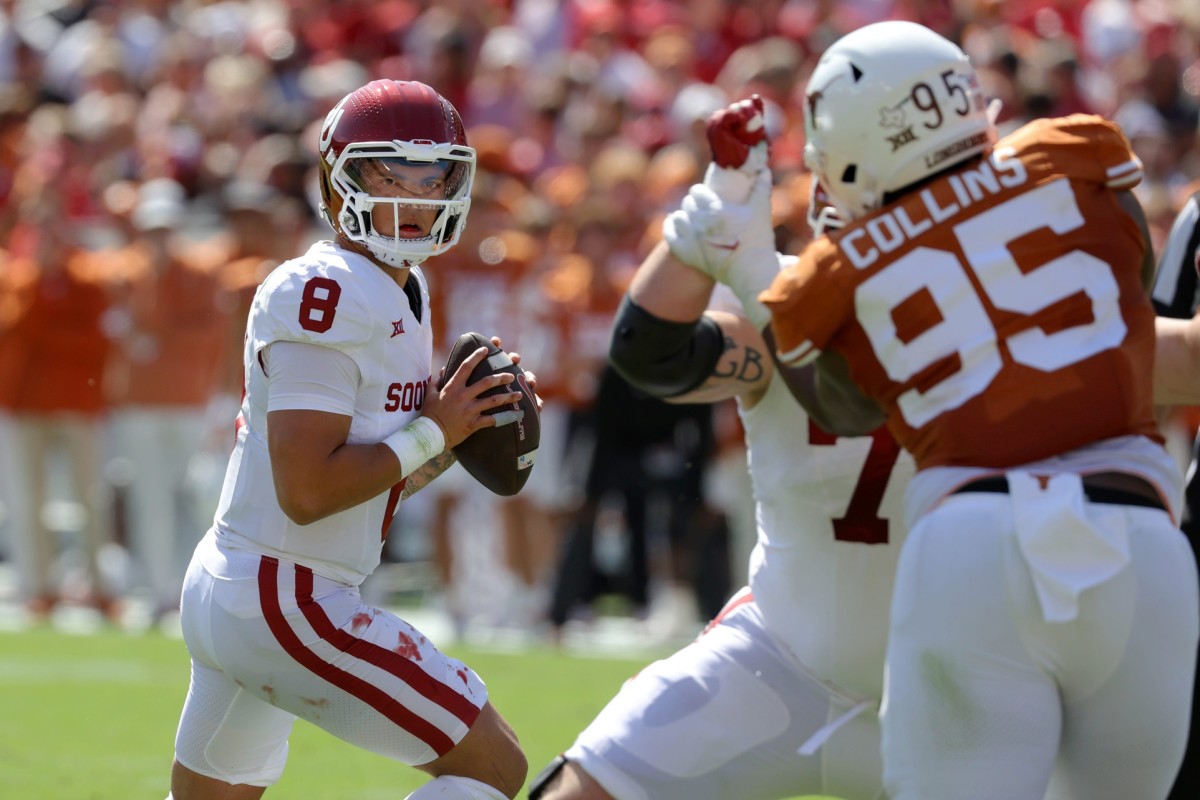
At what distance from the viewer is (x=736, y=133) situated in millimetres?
3918

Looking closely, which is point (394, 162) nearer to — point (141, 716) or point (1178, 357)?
point (1178, 357)

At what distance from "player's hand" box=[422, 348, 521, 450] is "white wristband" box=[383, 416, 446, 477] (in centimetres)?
3

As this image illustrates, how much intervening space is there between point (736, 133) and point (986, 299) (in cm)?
99

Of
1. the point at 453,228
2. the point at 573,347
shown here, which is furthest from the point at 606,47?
the point at 453,228

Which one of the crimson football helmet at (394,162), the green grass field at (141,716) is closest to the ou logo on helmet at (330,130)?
the crimson football helmet at (394,162)

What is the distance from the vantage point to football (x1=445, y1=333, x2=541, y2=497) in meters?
3.83

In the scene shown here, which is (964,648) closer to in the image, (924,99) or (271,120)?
(924,99)

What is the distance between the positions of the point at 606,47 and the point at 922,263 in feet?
27.1

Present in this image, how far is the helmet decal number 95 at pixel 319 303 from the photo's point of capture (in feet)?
11.6

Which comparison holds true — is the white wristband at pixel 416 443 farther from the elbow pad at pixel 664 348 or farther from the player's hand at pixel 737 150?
the player's hand at pixel 737 150

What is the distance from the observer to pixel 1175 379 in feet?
12.2

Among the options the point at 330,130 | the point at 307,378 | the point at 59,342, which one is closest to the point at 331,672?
the point at 307,378

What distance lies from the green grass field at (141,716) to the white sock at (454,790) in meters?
2.08

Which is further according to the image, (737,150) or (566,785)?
(737,150)
